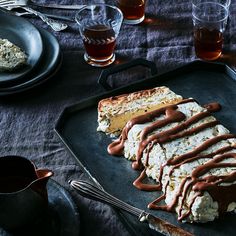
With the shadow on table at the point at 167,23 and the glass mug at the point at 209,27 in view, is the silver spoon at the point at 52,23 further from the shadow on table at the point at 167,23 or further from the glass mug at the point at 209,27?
the glass mug at the point at 209,27

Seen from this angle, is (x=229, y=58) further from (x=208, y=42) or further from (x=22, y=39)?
(x=22, y=39)

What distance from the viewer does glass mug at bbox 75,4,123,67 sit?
1.70 meters

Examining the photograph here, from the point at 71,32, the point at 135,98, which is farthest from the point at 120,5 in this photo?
the point at 135,98

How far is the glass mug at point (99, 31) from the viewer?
1697mm

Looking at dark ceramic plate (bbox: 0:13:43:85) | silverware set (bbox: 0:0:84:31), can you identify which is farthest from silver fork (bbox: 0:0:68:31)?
dark ceramic plate (bbox: 0:13:43:85)

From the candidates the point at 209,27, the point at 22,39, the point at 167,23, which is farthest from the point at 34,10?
the point at 209,27

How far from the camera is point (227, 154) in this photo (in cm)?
127

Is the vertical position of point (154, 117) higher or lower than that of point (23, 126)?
higher

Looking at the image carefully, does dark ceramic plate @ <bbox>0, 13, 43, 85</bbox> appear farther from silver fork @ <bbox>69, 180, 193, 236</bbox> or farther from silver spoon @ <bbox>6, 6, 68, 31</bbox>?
silver fork @ <bbox>69, 180, 193, 236</bbox>

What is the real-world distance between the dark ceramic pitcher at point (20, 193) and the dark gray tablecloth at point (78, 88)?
134 mm

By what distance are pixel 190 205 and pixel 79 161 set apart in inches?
12.0

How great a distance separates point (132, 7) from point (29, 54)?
394 millimetres

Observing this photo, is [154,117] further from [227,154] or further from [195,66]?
[195,66]

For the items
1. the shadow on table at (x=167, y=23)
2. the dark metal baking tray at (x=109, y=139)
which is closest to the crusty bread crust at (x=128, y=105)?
the dark metal baking tray at (x=109, y=139)
